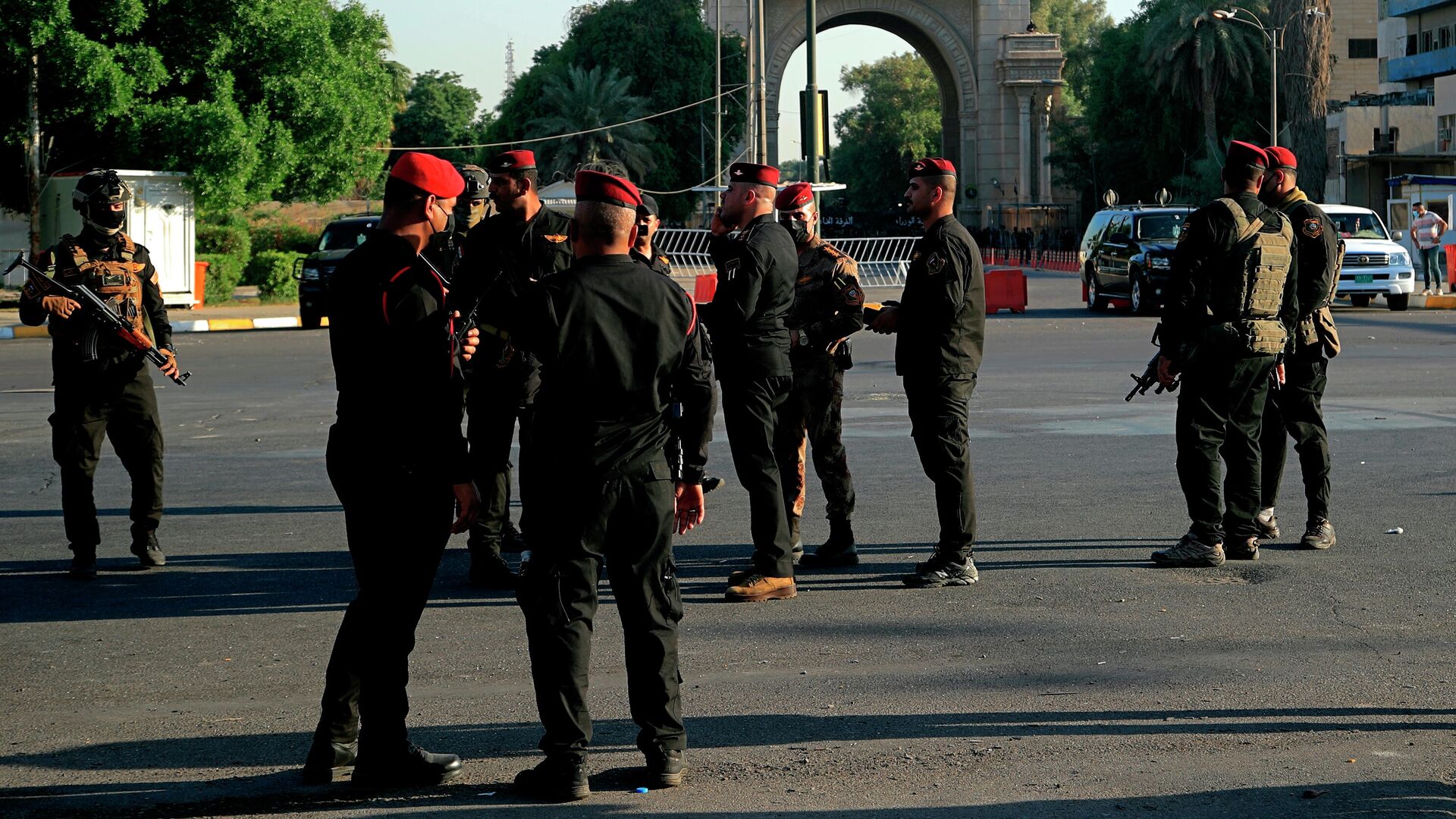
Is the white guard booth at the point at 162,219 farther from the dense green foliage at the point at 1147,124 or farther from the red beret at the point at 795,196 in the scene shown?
the dense green foliage at the point at 1147,124

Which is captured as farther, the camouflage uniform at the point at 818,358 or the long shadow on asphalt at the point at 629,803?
the camouflage uniform at the point at 818,358

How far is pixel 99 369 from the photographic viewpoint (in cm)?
801

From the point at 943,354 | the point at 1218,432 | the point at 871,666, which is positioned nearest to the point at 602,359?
the point at 871,666

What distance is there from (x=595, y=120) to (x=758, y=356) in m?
70.1

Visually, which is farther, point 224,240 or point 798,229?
point 224,240

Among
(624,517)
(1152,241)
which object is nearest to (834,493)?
(624,517)

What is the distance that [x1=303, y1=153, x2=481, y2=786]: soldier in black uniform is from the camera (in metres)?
4.77

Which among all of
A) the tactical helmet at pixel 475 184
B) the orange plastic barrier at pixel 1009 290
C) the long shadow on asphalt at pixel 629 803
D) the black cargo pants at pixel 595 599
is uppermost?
the tactical helmet at pixel 475 184

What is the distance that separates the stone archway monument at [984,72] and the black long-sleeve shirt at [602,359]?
8172cm

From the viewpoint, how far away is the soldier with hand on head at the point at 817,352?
26.2ft

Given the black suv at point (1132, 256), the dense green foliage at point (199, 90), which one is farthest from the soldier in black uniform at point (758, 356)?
the dense green foliage at point (199, 90)

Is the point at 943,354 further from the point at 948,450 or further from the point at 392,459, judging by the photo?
the point at 392,459

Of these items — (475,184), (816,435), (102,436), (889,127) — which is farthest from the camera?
(889,127)

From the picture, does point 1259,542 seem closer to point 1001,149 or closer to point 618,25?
point 618,25
